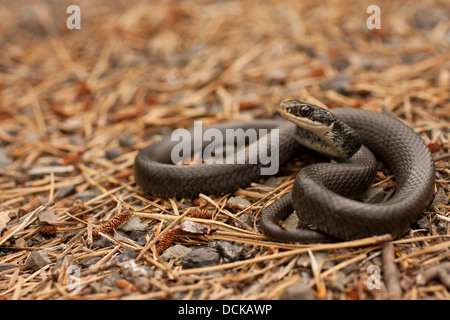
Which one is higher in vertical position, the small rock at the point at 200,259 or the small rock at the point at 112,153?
the small rock at the point at 112,153

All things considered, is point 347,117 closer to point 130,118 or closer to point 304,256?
point 304,256

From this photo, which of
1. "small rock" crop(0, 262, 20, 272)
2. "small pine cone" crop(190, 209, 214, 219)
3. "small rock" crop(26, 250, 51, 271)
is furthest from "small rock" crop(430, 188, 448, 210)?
"small rock" crop(0, 262, 20, 272)

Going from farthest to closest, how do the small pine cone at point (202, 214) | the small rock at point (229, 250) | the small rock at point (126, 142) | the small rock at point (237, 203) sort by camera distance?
the small rock at point (126, 142) → the small rock at point (237, 203) → the small pine cone at point (202, 214) → the small rock at point (229, 250)

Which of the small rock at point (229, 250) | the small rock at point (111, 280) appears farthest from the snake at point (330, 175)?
the small rock at point (111, 280)

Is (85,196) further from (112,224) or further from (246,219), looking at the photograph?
(246,219)

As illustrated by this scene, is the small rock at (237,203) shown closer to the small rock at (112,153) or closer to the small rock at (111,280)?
the small rock at (111,280)

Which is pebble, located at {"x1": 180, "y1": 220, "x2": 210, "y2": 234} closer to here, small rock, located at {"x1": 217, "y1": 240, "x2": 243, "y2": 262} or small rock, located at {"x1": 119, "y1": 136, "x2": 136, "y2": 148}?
small rock, located at {"x1": 217, "y1": 240, "x2": 243, "y2": 262}

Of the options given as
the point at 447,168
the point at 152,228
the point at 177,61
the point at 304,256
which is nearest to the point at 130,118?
the point at 177,61
